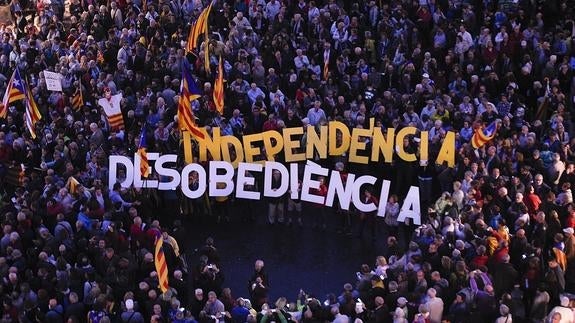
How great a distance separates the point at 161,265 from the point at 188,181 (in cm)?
328

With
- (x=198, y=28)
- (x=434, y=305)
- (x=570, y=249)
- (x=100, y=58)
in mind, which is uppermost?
(x=198, y=28)

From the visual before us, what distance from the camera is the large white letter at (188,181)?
19.5m

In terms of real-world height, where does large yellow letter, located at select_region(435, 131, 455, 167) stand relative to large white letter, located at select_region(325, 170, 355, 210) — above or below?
above

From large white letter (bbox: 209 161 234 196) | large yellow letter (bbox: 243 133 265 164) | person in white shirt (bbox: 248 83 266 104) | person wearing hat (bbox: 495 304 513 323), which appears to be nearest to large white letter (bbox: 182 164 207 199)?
large white letter (bbox: 209 161 234 196)

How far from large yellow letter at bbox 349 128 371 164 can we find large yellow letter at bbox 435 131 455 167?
1420 mm

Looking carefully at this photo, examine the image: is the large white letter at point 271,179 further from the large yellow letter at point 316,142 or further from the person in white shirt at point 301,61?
the person in white shirt at point 301,61

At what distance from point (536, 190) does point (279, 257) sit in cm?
495

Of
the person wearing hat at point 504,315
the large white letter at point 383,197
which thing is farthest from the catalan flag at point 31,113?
the person wearing hat at point 504,315

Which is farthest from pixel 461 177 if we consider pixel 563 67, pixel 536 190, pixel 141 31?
pixel 141 31

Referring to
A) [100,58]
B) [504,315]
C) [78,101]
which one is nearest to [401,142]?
[504,315]

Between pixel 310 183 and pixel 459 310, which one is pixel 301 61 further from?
pixel 459 310

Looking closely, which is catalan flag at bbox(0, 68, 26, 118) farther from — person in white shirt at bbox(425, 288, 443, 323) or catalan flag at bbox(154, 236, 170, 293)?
person in white shirt at bbox(425, 288, 443, 323)

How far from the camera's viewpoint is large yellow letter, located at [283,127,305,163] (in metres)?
20.1

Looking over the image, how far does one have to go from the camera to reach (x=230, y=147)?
20.0 metres
